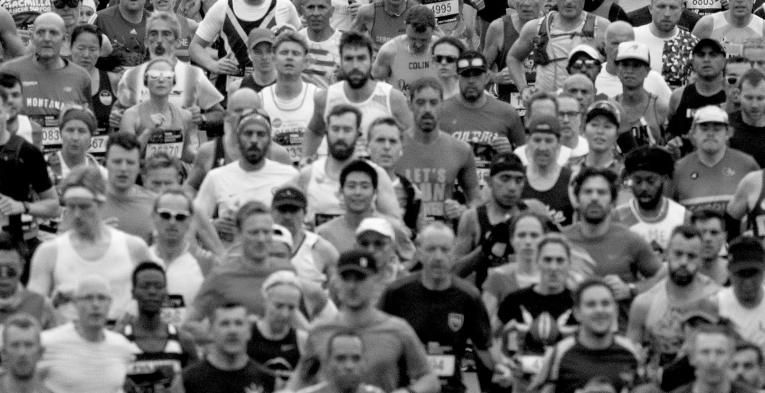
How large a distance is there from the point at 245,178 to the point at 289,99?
7.23ft

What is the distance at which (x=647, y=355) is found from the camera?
1898 cm

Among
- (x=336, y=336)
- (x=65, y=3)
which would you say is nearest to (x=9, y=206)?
(x=336, y=336)

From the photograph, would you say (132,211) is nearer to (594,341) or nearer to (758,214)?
(594,341)

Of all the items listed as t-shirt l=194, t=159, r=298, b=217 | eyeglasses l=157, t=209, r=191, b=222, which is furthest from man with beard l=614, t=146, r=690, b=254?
eyeglasses l=157, t=209, r=191, b=222

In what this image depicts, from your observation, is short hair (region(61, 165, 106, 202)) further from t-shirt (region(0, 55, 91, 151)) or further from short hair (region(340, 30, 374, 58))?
t-shirt (region(0, 55, 91, 151))

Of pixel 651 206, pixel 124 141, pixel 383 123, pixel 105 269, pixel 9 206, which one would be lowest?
pixel 105 269

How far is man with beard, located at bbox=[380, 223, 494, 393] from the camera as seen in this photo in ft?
62.1

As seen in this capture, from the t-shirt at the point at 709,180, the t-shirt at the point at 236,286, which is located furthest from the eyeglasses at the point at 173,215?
the t-shirt at the point at 709,180

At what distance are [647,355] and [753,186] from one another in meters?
2.58

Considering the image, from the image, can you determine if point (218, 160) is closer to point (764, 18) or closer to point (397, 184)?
point (397, 184)

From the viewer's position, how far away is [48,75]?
78.3 ft

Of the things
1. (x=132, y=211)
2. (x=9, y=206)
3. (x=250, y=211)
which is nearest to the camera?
(x=250, y=211)

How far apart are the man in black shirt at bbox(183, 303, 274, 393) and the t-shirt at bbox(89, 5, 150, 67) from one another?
789 cm

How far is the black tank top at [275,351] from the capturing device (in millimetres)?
18391
